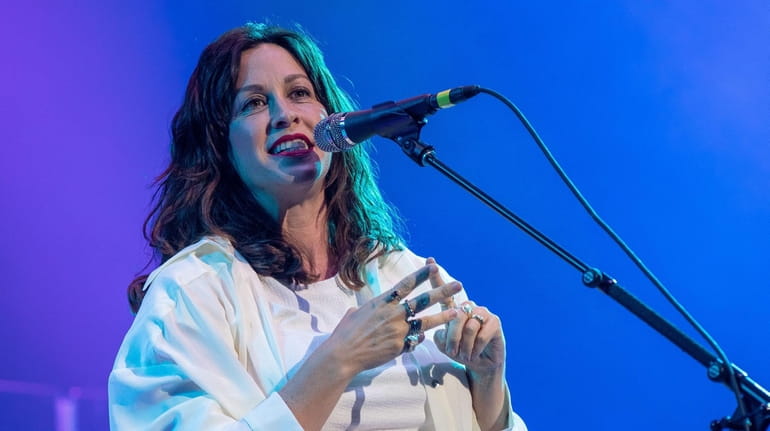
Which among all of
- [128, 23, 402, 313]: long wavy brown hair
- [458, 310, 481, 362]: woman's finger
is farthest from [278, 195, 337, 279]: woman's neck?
[458, 310, 481, 362]: woman's finger

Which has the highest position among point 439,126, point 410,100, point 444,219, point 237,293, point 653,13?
point 653,13

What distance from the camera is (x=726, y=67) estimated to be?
8.89 feet

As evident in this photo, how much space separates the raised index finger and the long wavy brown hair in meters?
0.39

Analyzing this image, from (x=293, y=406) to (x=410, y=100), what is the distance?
0.57 metres

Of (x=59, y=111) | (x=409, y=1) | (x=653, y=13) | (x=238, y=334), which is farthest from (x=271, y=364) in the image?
(x=653, y=13)

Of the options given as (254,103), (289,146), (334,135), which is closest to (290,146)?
(289,146)

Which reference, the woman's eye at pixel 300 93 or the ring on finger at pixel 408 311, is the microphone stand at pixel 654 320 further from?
the woman's eye at pixel 300 93

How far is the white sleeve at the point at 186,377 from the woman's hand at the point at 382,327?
143mm

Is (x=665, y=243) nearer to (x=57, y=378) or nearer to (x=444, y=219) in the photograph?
(x=444, y=219)

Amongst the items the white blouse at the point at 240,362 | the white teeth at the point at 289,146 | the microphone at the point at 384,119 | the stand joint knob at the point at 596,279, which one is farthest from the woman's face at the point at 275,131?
the stand joint knob at the point at 596,279

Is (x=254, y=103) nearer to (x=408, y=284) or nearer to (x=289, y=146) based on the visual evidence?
(x=289, y=146)

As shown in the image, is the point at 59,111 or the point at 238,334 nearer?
the point at 238,334

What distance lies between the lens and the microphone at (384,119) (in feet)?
4.65

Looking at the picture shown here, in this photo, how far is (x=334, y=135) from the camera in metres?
1.57
